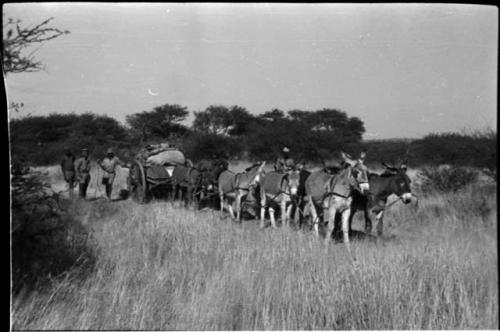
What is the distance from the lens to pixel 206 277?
18.2ft

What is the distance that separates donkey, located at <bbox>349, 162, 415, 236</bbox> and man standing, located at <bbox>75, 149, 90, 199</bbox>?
440 centimetres

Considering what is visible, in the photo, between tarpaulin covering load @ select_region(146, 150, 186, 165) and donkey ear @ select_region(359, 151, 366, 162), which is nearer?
donkey ear @ select_region(359, 151, 366, 162)

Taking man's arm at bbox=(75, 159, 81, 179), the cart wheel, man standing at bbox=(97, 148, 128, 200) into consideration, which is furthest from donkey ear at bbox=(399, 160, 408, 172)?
man's arm at bbox=(75, 159, 81, 179)

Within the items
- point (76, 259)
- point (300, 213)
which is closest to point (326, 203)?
point (300, 213)

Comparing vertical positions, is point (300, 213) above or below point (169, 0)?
below

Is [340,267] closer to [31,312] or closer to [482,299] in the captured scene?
[482,299]

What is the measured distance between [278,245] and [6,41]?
4.31 m

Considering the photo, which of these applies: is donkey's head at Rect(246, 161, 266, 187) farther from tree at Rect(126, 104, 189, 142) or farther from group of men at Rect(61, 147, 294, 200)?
tree at Rect(126, 104, 189, 142)

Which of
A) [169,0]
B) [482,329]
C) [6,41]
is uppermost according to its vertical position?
[169,0]

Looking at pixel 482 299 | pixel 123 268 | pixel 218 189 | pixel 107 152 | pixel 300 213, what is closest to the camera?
pixel 482 299

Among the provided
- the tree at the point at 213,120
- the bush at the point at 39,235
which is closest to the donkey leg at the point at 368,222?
the tree at the point at 213,120

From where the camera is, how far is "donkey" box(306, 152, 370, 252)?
7.12 m

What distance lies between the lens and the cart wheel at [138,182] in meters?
8.62

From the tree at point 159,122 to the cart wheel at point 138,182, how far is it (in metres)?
2.16
